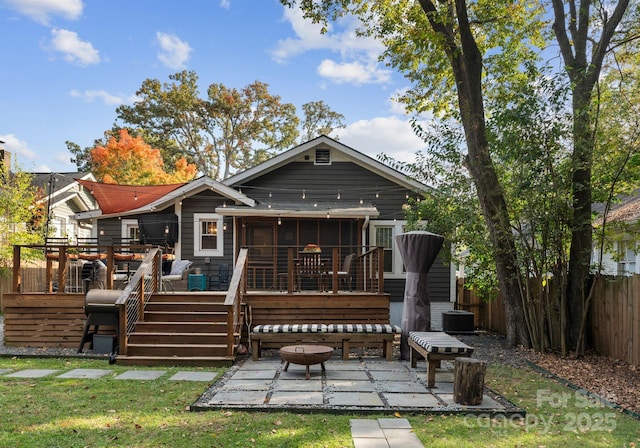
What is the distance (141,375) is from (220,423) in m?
2.86

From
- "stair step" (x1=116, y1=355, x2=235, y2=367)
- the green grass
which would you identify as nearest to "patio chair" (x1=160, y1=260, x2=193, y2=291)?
A: "stair step" (x1=116, y1=355, x2=235, y2=367)

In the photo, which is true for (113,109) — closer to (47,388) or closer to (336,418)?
(47,388)

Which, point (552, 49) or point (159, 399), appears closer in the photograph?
point (159, 399)

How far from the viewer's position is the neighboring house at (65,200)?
21109 millimetres

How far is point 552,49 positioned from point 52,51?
77.1ft

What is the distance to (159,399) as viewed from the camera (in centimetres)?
567

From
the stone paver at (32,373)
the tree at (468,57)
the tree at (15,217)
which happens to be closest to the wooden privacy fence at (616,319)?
the tree at (468,57)

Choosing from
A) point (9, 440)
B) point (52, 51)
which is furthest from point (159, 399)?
point (52, 51)

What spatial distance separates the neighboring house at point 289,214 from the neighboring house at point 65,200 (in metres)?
8.09

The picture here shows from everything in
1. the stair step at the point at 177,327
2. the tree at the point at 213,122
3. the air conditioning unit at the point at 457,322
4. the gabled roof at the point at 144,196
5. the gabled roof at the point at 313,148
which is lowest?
the air conditioning unit at the point at 457,322

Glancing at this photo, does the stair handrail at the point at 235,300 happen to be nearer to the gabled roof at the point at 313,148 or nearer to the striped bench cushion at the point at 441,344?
the striped bench cushion at the point at 441,344

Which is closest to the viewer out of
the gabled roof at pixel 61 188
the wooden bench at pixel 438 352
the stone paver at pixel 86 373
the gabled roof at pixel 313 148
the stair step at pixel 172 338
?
the wooden bench at pixel 438 352

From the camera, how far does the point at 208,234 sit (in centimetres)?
1334

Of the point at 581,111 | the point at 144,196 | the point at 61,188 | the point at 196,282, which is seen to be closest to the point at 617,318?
the point at 581,111
